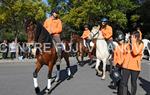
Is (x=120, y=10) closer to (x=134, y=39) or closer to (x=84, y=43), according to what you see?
(x=84, y=43)

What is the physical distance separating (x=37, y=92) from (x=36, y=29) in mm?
2252

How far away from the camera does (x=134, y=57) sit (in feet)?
37.8

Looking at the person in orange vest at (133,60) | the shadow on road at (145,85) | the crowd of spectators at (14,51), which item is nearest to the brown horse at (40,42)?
the person in orange vest at (133,60)

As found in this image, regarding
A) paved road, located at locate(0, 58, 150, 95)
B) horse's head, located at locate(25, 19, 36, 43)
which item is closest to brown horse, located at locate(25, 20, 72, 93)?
horse's head, located at locate(25, 19, 36, 43)

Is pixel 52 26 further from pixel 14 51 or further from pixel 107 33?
pixel 14 51

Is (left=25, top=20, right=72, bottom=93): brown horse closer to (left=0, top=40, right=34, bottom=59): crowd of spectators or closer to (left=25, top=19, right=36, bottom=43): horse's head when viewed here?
(left=25, top=19, right=36, bottom=43): horse's head

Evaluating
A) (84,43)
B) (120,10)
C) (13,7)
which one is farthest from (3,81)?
(120,10)

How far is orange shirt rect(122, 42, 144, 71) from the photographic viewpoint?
448 inches

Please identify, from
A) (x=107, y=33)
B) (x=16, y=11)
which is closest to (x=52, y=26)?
(x=107, y=33)

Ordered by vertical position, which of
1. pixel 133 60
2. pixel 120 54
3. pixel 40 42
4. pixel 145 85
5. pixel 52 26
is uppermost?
pixel 52 26

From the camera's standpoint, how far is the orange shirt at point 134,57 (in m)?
11.4

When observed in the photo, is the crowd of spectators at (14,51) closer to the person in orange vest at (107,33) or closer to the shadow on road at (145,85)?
the person in orange vest at (107,33)

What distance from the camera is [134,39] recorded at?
37.3ft

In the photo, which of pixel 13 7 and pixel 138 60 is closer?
pixel 138 60
